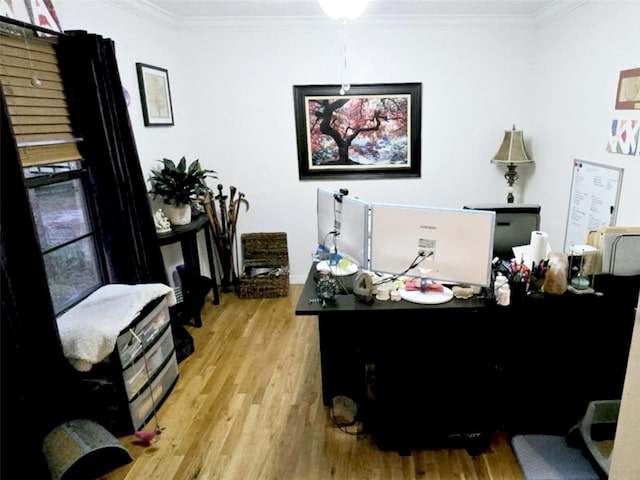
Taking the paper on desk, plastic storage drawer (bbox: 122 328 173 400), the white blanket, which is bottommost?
plastic storage drawer (bbox: 122 328 173 400)

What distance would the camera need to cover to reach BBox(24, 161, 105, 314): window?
2.18m

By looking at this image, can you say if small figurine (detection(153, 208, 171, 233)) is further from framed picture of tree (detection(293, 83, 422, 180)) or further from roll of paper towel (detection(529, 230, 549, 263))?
roll of paper towel (detection(529, 230, 549, 263))

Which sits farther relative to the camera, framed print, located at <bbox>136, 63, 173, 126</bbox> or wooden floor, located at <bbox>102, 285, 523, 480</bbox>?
framed print, located at <bbox>136, 63, 173, 126</bbox>

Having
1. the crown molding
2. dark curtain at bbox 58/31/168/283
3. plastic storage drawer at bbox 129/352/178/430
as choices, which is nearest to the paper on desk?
plastic storage drawer at bbox 129/352/178/430

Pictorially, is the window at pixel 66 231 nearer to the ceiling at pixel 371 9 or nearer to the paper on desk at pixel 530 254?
the ceiling at pixel 371 9

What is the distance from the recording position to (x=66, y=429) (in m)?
1.87

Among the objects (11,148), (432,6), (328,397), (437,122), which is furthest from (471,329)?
(432,6)

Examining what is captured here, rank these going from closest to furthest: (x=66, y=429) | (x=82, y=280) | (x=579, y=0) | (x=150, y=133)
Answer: (x=66, y=429) < (x=82, y=280) < (x=579, y=0) < (x=150, y=133)

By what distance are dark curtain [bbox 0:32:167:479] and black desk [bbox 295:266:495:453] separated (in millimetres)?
1180

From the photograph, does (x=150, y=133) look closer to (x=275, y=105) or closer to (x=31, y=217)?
(x=275, y=105)

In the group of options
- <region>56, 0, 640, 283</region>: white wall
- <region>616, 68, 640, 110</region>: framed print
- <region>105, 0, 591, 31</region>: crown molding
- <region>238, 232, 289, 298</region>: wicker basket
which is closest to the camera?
<region>616, 68, 640, 110</region>: framed print

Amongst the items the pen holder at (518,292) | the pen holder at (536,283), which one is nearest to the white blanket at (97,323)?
the pen holder at (518,292)

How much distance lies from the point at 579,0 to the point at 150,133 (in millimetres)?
3387

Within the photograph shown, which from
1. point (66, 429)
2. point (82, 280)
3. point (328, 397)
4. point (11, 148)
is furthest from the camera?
point (82, 280)
